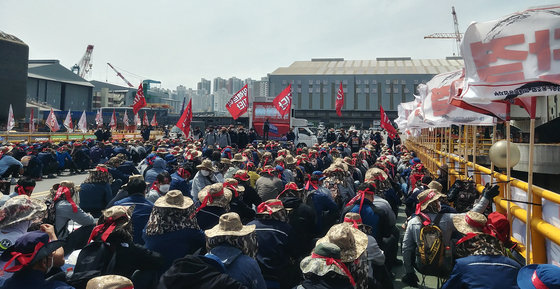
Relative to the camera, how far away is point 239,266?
2.96 m

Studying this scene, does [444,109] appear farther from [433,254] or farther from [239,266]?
[239,266]

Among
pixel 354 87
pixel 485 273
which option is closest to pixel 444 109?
pixel 485 273

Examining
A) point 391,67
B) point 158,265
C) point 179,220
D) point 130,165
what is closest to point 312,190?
point 179,220

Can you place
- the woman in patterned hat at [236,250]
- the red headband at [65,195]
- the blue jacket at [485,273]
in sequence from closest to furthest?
the blue jacket at [485,273], the woman in patterned hat at [236,250], the red headband at [65,195]

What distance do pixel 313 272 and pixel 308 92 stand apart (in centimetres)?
8943

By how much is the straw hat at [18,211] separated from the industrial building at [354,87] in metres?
81.3

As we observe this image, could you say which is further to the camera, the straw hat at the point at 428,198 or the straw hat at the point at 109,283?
the straw hat at the point at 428,198

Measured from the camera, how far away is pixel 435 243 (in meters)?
4.12

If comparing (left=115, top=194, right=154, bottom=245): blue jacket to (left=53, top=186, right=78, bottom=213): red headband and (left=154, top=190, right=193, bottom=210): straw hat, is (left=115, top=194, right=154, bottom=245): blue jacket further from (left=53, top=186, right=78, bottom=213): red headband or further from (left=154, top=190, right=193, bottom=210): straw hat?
(left=154, top=190, right=193, bottom=210): straw hat

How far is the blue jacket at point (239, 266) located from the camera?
2.92 m

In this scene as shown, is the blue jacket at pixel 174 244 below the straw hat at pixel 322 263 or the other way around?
below

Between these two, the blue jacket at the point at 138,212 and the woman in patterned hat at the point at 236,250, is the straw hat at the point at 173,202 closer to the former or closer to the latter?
the woman in patterned hat at the point at 236,250

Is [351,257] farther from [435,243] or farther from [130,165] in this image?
[130,165]

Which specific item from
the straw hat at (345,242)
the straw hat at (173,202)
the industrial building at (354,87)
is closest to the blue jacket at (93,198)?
the straw hat at (173,202)
